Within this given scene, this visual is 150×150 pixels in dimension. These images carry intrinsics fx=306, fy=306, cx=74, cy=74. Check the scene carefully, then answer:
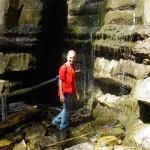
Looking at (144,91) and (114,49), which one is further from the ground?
(114,49)

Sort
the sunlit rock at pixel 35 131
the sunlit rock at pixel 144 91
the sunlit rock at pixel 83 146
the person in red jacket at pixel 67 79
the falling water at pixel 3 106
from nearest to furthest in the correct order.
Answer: the sunlit rock at pixel 144 91
the sunlit rock at pixel 83 146
the person in red jacket at pixel 67 79
the sunlit rock at pixel 35 131
the falling water at pixel 3 106

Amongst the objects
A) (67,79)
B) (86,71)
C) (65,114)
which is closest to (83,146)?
(65,114)

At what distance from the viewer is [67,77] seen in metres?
6.86

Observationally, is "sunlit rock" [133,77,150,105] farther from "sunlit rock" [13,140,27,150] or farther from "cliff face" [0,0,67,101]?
"cliff face" [0,0,67,101]

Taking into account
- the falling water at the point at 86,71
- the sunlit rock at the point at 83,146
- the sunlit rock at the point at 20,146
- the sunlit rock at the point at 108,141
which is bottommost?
the sunlit rock at the point at 20,146

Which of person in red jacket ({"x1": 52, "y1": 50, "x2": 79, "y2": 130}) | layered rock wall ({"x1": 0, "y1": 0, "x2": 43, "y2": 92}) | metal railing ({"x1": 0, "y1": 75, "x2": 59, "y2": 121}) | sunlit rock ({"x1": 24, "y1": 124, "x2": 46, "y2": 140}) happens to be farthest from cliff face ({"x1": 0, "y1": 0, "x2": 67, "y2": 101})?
person in red jacket ({"x1": 52, "y1": 50, "x2": 79, "y2": 130})

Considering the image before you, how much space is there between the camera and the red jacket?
22.2ft

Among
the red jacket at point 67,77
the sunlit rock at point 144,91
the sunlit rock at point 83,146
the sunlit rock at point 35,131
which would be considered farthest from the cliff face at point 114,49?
the sunlit rock at point 35,131

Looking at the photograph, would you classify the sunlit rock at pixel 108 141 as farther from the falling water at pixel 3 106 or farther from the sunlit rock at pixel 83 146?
the falling water at pixel 3 106

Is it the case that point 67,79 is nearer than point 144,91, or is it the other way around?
point 144,91

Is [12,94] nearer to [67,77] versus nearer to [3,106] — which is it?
[3,106]

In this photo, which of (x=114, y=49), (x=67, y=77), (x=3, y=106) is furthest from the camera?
(x=3, y=106)

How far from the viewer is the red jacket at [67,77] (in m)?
6.78

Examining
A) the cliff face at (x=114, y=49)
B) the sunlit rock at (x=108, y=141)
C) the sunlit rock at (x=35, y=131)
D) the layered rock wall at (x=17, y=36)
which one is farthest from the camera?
the layered rock wall at (x=17, y=36)
